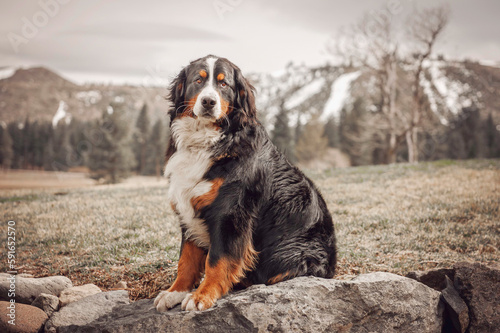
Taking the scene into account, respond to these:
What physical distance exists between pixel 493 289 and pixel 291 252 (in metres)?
1.99

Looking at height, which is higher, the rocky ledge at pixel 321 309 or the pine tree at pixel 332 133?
the pine tree at pixel 332 133

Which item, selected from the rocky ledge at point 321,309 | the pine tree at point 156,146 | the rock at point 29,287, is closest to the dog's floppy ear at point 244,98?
the rocky ledge at point 321,309

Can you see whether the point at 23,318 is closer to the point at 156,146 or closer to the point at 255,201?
the point at 255,201

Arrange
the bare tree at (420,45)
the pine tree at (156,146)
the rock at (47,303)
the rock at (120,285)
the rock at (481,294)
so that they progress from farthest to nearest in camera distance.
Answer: the pine tree at (156,146) < the bare tree at (420,45) < the rock at (120,285) < the rock at (47,303) < the rock at (481,294)

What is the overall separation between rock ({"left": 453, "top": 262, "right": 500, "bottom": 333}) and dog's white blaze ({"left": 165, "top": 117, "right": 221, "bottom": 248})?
8.45 ft

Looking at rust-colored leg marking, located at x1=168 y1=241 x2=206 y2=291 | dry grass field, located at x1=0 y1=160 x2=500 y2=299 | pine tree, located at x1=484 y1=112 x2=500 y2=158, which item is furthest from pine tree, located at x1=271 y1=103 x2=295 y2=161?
rust-colored leg marking, located at x1=168 y1=241 x2=206 y2=291

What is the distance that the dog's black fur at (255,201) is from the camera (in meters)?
3.20

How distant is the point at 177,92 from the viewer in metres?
3.76

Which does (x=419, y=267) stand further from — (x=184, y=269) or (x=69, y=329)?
(x=69, y=329)

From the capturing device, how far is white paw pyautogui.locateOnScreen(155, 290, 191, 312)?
312 centimetres

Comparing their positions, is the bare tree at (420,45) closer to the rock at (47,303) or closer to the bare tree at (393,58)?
the bare tree at (393,58)

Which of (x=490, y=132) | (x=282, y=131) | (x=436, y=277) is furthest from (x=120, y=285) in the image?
(x=490, y=132)

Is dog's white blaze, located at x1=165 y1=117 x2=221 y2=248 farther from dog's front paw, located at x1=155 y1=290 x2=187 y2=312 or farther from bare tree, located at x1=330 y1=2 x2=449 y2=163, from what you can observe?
bare tree, located at x1=330 y1=2 x2=449 y2=163

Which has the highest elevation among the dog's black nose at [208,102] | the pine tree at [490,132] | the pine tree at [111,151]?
the pine tree at [490,132]
